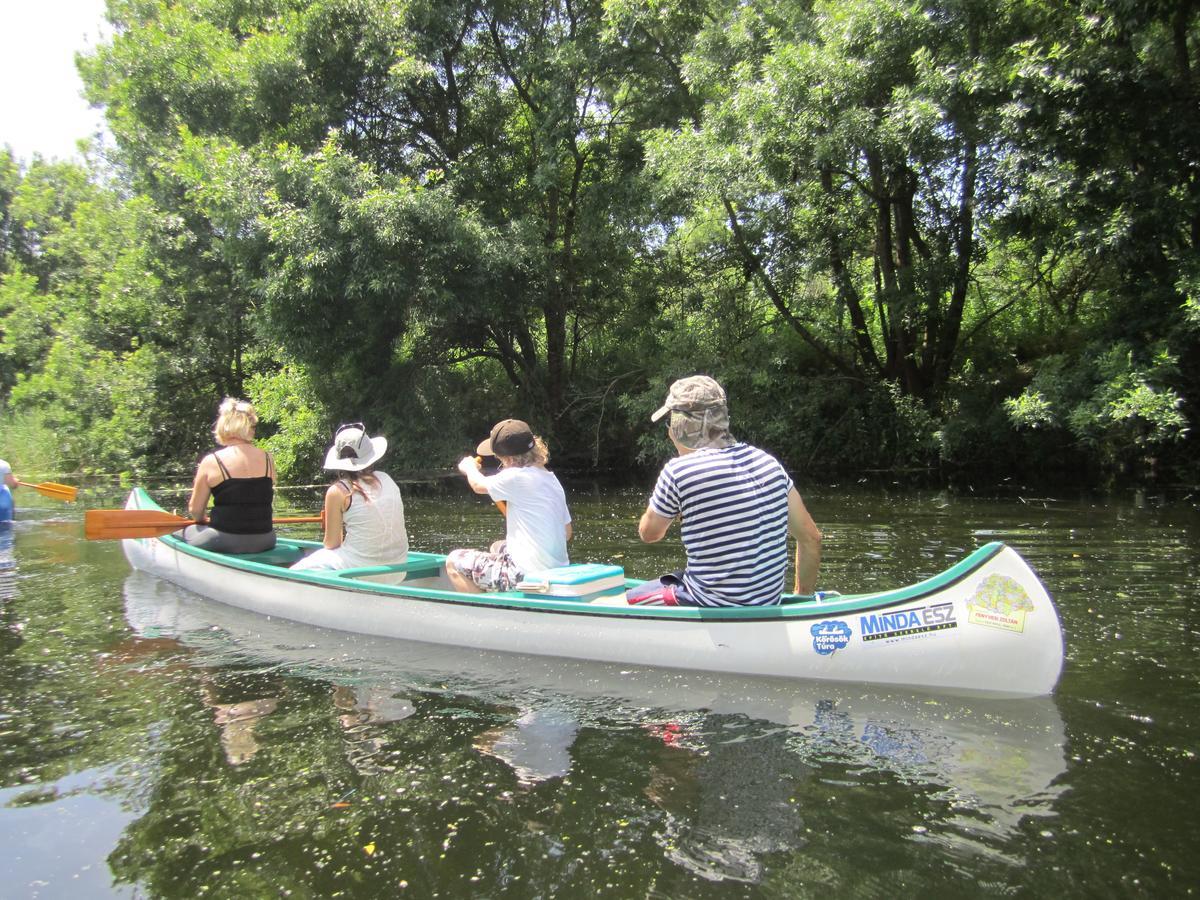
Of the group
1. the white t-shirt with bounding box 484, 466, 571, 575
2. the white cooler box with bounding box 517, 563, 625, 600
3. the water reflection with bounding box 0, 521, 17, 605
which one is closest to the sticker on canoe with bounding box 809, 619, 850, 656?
the white cooler box with bounding box 517, 563, 625, 600

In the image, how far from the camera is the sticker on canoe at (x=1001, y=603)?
4023mm

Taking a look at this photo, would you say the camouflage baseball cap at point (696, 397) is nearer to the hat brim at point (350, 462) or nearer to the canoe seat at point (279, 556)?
the hat brim at point (350, 462)

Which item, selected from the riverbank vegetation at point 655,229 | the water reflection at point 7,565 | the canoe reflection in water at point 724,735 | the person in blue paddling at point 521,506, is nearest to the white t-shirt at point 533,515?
the person in blue paddling at point 521,506

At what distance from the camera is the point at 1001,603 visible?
13.3ft

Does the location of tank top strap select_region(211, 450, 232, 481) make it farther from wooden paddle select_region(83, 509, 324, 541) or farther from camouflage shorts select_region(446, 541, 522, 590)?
camouflage shorts select_region(446, 541, 522, 590)

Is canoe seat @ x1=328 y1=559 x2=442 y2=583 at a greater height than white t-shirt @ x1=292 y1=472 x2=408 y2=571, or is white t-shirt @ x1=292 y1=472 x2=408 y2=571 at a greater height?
white t-shirt @ x1=292 y1=472 x2=408 y2=571

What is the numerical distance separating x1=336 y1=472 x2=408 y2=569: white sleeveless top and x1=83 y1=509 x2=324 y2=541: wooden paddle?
1.85 m

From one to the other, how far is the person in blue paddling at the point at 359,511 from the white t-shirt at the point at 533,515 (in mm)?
1090

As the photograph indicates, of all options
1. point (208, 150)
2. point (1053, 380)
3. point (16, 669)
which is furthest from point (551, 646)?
point (208, 150)

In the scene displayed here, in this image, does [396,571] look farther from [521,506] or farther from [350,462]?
[521,506]

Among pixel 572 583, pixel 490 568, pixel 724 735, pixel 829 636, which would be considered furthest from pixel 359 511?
pixel 829 636

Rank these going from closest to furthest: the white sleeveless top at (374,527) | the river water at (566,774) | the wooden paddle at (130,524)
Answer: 1. the river water at (566,774)
2. the white sleeveless top at (374,527)
3. the wooden paddle at (130,524)

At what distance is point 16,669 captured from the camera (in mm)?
5184

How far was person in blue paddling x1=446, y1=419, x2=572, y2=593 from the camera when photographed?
5102 millimetres
